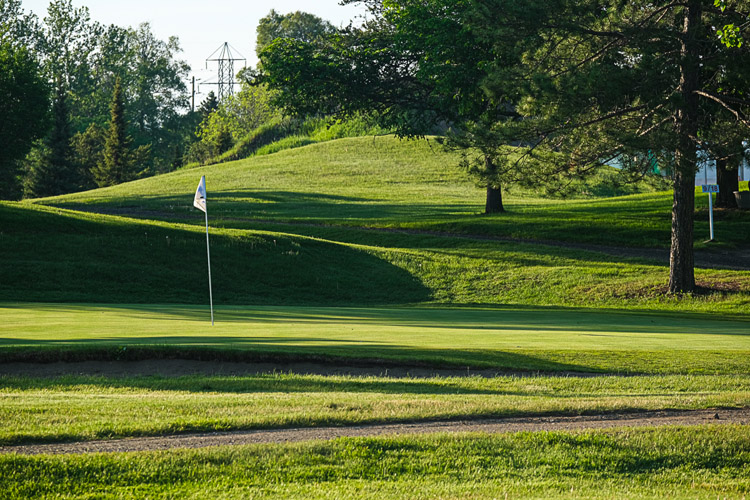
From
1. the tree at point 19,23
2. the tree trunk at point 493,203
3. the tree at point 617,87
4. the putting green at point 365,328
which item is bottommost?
the putting green at point 365,328

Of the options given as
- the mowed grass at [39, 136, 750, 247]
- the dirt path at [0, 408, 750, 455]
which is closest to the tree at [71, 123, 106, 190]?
the mowed grass at [39, 136, 750, 247]

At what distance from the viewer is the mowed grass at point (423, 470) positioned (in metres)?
6.20

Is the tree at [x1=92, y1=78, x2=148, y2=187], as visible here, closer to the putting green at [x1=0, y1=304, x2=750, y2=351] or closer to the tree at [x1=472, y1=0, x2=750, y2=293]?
the putting green at [x1=0, y1=304, x2=750, y2=351]

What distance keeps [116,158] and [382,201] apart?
150 ft

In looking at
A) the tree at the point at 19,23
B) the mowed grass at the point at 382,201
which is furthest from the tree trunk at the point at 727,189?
Answer: the tree at the point at 19,23

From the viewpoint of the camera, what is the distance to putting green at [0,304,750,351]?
1409cm

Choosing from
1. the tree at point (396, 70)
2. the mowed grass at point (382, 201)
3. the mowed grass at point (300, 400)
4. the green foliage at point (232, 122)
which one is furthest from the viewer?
the green foliage at point (232, 122)

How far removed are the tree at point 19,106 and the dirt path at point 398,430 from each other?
5188 cm

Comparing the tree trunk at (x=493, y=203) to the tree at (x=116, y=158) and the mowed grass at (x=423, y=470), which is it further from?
the tree at (x=116, y=158)

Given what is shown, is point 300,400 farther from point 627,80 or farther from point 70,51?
point 70,51

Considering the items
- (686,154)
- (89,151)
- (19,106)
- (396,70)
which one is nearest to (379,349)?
(686,154)

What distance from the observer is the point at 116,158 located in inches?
3462

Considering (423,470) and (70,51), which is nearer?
(423,470)

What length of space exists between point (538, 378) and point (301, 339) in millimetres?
4571
